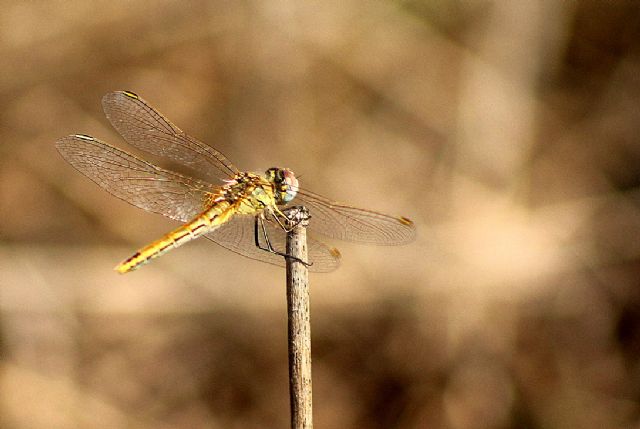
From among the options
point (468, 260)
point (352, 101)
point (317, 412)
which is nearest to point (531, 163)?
point (468, 260)

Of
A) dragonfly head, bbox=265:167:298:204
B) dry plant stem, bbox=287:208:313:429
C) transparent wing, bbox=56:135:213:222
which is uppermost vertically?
transparent wing, bbox=56:135:213:222

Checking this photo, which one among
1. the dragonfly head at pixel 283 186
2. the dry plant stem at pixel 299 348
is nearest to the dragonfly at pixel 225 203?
the dragonfly head at pixel 283 186

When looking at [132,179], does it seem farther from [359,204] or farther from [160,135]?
[359,204]

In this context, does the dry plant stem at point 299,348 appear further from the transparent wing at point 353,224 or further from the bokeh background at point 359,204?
the bokeh background at point 359,204

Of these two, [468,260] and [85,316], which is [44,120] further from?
[468,260]

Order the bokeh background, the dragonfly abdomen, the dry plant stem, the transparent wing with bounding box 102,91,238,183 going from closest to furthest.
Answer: the dry plant stem, the dragonfly abdomen, the transparent wing with bounding box 102,91,238,183, the bokeh background

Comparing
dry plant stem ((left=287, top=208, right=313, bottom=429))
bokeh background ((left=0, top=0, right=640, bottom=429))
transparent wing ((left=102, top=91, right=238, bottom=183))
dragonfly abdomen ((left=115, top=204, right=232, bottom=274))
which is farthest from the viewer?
bokeh background ((left=0, top=0, right=640, bottom=429))

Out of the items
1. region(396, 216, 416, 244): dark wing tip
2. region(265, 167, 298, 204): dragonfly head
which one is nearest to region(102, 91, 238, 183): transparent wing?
region(265, 167, 298, 204): dragonfly head

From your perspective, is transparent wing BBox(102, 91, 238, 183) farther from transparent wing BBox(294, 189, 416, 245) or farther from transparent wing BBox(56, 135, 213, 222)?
transparent wing BBox(294, 189, 416, 245)
